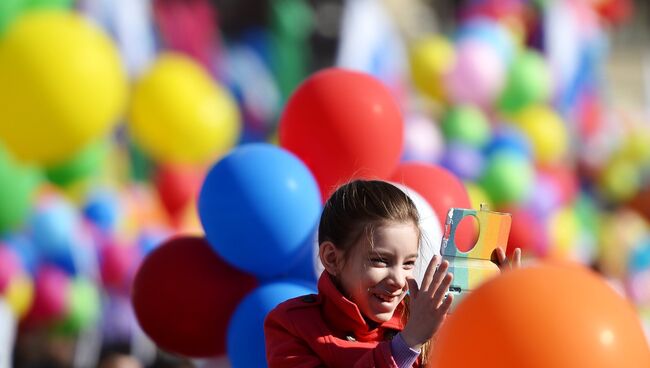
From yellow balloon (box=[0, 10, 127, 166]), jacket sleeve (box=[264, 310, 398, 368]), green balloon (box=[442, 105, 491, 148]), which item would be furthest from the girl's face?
green balloon (box=[442, 105, 491, 148])

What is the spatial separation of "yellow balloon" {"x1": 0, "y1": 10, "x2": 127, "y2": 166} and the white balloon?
6.90 feet

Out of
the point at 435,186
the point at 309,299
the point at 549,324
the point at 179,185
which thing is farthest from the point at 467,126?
the point at 549,324

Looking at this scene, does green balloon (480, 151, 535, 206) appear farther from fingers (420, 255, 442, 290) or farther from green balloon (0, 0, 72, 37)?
fingers (420, 255, 442, 290)

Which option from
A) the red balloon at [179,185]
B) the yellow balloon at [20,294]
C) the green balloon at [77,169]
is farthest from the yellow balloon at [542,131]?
the yellow balloon at [20,294]

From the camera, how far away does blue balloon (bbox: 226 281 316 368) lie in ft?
9.53

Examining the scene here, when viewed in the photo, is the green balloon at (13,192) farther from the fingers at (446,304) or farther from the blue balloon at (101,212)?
the fingers at (446,304)

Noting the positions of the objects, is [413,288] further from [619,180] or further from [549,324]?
[619,180]

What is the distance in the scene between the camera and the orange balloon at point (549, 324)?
1709mm

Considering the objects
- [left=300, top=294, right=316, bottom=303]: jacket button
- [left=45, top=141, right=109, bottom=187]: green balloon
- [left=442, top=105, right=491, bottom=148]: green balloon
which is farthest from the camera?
[left=442, top=105, right=491, bottom=148]: green balloon

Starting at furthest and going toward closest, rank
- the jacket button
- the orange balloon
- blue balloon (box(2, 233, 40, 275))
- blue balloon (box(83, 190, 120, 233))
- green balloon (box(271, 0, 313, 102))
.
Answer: green balloon (box(271, 0, 313, 102))
blue balloon (box(83, 190, 120, 233))
blue balloon (box(2, 233, 40, 275))
the jacket button
the orange balloon

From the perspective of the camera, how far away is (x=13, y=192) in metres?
5.46

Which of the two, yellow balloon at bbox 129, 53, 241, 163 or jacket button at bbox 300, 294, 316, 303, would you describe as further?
yellow balloon at bbox 129, 53, 241, 163

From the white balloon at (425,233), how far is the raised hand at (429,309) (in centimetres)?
31

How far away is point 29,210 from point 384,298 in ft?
13.6
